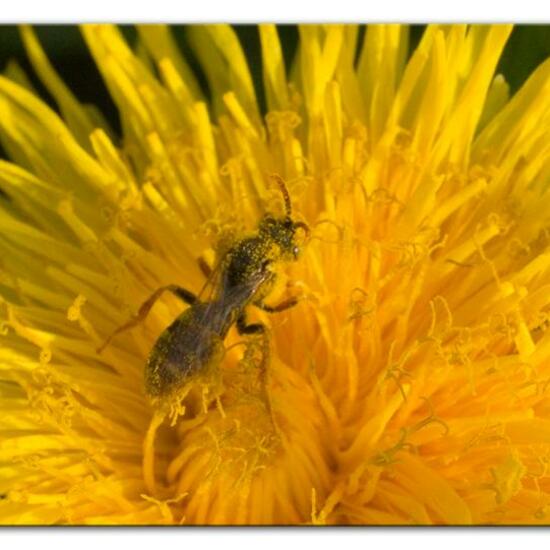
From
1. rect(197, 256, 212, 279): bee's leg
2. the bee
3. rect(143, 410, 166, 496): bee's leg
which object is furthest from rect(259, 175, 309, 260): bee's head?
rect(143, 410, 166, 496): bee's leg

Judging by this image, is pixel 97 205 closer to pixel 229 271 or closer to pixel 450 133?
pixel 229 271

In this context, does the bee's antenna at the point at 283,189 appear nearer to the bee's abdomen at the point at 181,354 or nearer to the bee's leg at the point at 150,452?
the bee's abdomen at the point at 181,354

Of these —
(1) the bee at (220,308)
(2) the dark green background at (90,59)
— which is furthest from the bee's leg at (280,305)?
(2) the dark green background at (90,59)

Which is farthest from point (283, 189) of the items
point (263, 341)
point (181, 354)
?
point (181, 354)
